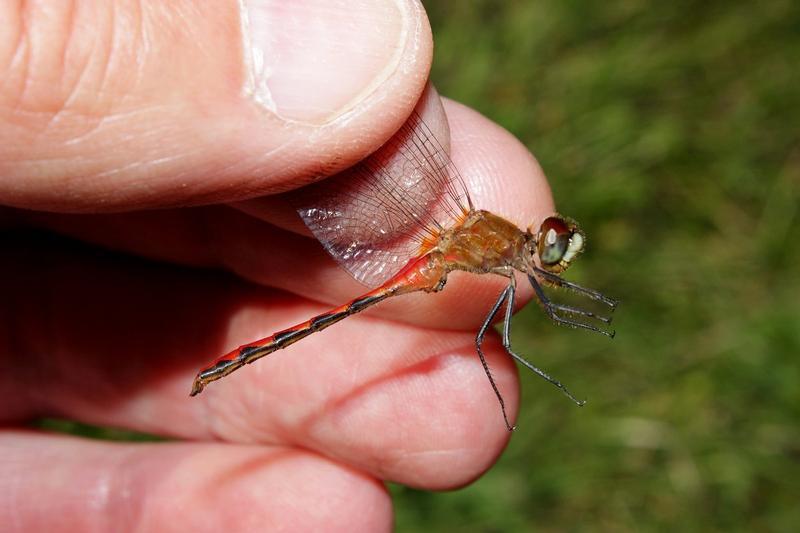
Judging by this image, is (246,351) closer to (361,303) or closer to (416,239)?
(361,303)

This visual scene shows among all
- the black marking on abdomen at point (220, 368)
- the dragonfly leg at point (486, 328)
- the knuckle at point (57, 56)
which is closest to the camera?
the knuckle at point (57, 56)

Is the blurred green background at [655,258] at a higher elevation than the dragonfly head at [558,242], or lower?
lower

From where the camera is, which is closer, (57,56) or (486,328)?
(57,56)

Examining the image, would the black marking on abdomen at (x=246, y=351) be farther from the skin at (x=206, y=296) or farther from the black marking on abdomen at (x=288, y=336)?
the skin at (x=206, y=296)

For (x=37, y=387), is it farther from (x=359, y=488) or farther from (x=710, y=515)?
(x=710, y=515)

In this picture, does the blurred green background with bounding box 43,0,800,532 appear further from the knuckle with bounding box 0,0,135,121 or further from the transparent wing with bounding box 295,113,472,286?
the knuckle with bounding box 0,0,135,121

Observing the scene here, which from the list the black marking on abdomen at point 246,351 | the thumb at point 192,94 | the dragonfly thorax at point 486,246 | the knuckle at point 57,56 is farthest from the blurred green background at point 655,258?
the knuckle at point 57,56

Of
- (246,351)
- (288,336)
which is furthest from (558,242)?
(246,351)

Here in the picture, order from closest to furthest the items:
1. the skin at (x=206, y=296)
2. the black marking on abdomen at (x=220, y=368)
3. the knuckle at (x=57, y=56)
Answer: the knuckle at (x=57, y=56) < the skin at (x=206, y=296) < the black marking on abdomen at (x=220, y=368)
